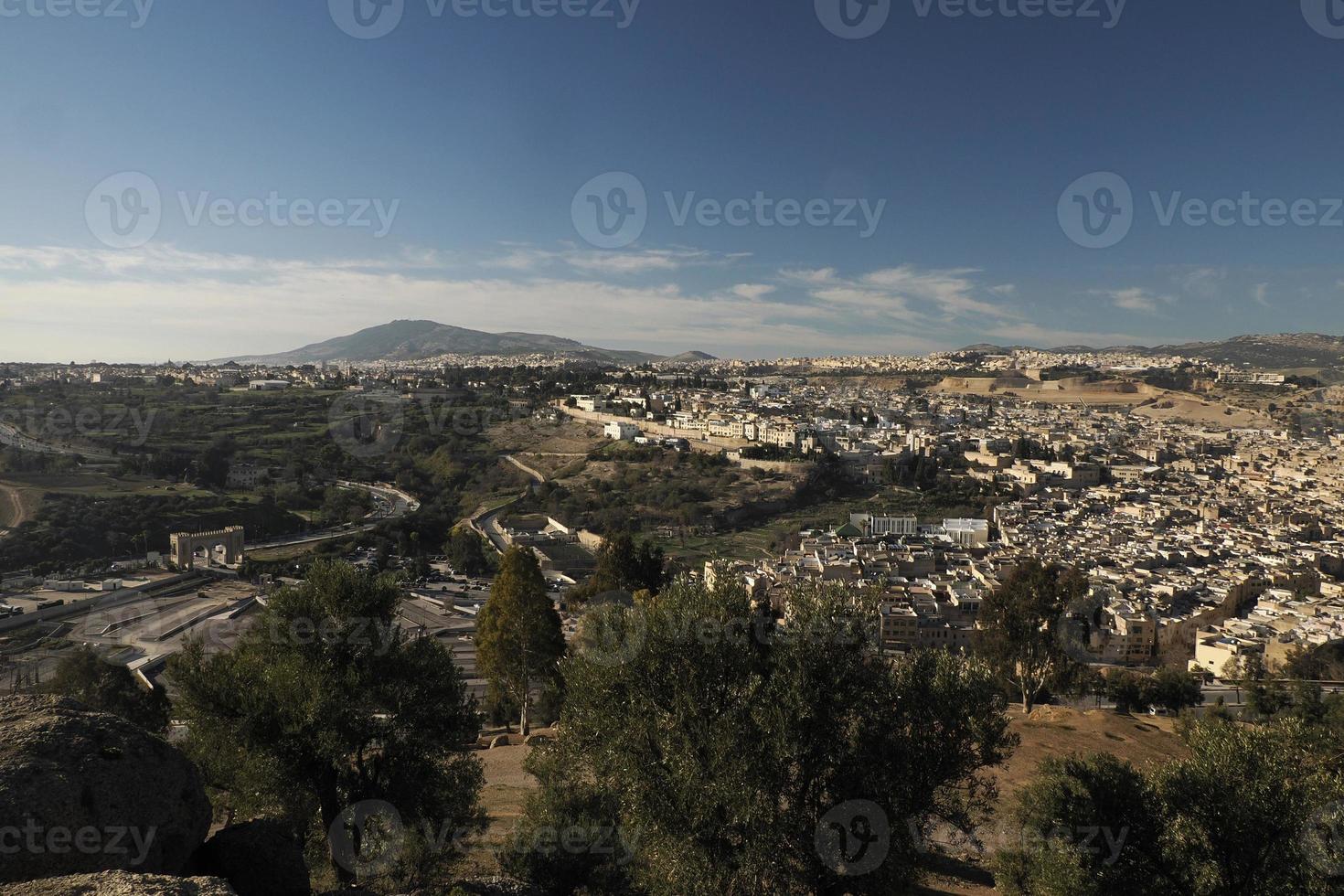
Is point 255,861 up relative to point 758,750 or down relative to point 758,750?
down

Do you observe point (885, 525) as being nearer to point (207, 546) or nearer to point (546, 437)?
point (546, 437)

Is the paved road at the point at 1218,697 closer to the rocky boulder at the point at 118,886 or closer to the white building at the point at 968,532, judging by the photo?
the rocky boulder at the point at 118,886

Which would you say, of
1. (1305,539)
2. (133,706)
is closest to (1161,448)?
(1305,539)

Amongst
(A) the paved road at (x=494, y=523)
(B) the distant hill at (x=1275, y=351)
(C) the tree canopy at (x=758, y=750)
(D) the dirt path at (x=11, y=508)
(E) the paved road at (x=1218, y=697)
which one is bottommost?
(A) the paved road at (x=494, y=523)

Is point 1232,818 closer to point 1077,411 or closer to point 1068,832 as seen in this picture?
point 1068,832

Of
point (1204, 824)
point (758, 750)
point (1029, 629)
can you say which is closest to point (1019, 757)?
point (1029, 629)

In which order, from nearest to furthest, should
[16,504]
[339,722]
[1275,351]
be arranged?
1. [339,722]
2. [16,504]
3. [1275,351]

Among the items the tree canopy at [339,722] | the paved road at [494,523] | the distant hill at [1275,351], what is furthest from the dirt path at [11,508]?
the distant hill at [1275,351]
